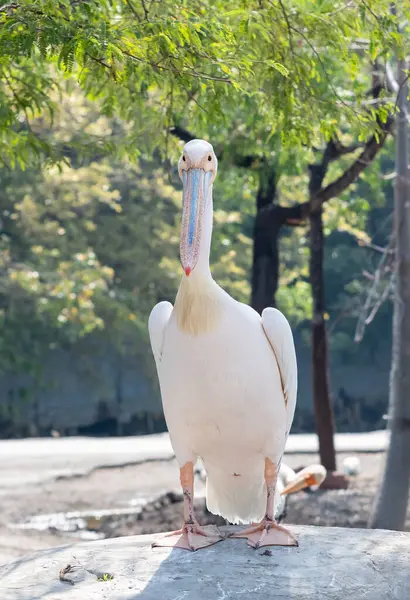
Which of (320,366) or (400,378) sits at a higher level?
(400,378)

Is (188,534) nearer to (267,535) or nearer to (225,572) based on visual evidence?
(267,535)

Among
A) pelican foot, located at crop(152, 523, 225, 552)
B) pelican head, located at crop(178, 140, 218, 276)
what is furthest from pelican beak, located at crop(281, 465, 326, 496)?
pelican head, located at crop(178, 140, 218, 276)

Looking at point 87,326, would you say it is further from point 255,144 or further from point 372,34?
point 372,34

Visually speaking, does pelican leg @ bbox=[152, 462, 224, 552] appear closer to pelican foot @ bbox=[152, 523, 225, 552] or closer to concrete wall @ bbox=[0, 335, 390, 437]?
pelican foot @ bbox=[152, 523, 225, 552]

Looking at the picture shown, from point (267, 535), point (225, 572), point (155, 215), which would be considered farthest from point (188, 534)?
point (155, 215)

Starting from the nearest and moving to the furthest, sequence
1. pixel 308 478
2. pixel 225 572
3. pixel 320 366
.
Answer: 1. pixel 225 572
2. pixel 308 478
3. pixel 320 366

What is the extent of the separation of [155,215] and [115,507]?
1067 cm

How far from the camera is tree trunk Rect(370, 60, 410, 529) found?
7.42 m

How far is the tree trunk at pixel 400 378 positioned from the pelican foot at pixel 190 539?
3051 millimetres

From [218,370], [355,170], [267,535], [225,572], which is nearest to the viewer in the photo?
[225,572]

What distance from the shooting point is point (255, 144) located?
28.1 ft

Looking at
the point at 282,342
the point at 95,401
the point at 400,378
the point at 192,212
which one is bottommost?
the point at 95,401

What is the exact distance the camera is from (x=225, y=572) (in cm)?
414

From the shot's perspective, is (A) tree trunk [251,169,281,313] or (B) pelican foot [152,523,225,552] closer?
(B) pelican foot [152,523,225,552]
